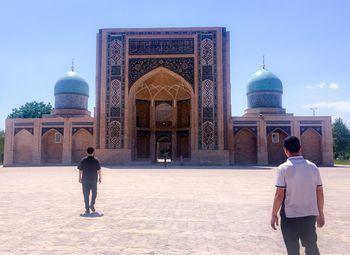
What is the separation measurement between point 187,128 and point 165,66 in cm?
608

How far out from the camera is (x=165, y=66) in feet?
83.5

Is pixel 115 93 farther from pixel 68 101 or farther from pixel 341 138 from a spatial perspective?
pixel 341 138

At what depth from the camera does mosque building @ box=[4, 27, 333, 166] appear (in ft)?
81.7

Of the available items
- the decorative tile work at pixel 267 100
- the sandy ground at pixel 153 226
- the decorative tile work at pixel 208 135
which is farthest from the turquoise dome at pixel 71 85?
the sandy ground at pixel 153 226

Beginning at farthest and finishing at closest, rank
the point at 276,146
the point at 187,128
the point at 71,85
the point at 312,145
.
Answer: the point at 71,85, the point at 187,128, the point at 276,146, the point at 312,145

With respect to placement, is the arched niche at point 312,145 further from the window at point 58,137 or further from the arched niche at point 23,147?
the arched niche at point 23,147

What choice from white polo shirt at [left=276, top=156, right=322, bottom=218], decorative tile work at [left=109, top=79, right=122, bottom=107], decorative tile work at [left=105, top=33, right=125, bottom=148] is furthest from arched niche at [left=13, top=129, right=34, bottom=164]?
white polo shirt at [left=276, top=156, right=322, bottom=218]

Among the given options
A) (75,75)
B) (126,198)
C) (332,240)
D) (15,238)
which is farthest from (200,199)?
(75,75)

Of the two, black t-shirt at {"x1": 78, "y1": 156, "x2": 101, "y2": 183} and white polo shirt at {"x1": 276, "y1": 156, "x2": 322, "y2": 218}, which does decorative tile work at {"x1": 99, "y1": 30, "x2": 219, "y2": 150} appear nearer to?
black t-shirt at {"x1": 78, "y1": 156, "x2": 101, "y2": 183}

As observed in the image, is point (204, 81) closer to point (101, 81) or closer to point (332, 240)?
point (101, 81)

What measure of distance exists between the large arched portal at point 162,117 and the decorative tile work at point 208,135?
3.78 metres

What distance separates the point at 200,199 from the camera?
7562 mm

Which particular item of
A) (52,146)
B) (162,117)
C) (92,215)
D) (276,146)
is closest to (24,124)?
(52,146)

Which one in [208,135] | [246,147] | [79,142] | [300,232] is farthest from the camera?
[79,142]
